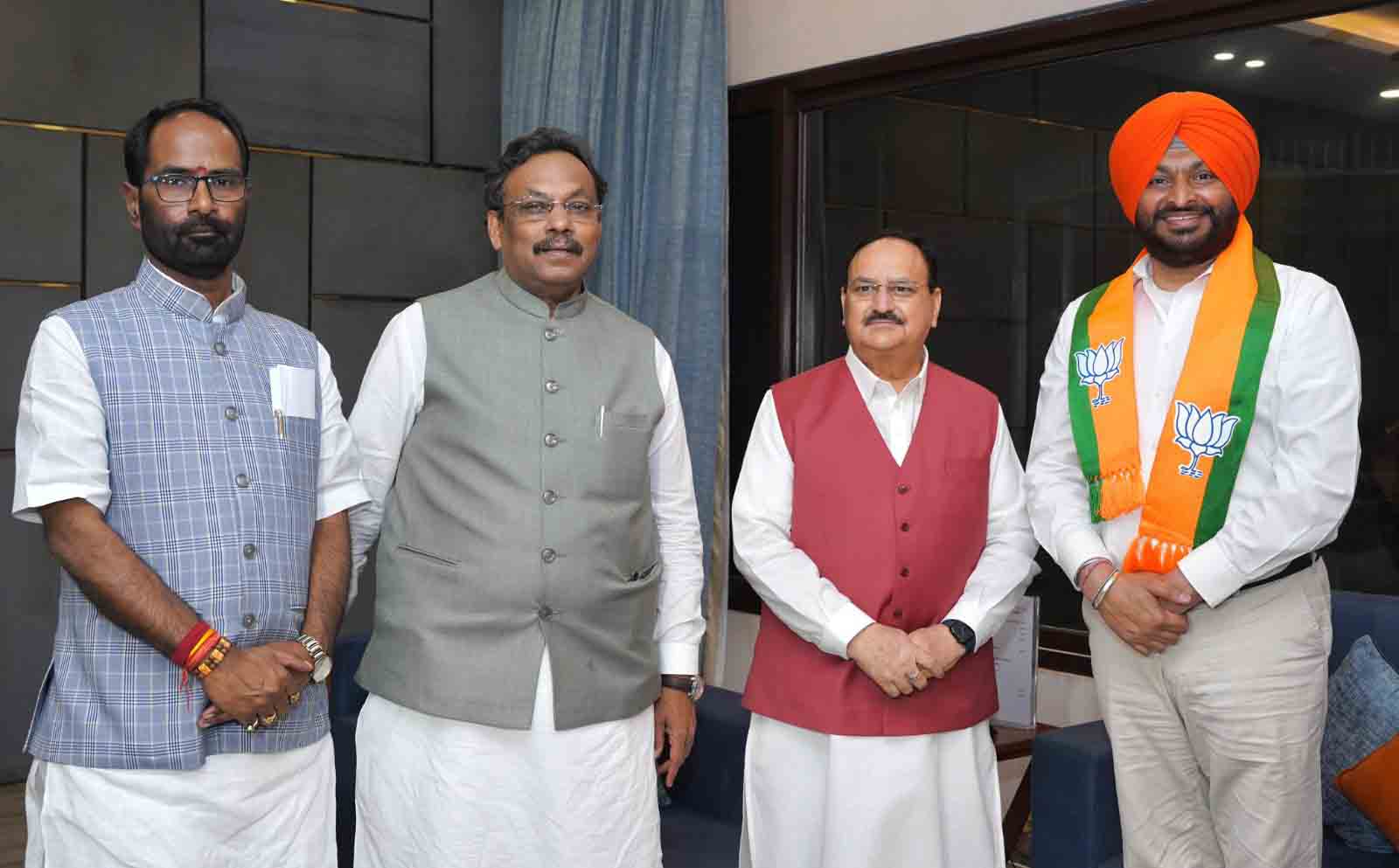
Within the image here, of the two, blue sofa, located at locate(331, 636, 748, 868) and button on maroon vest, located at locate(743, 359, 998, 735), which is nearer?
button on maroon vest, located at locate(743, 359, 998, 735)

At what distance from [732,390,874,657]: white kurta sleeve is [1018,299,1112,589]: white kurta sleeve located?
1.15 feet

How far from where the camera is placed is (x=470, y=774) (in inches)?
88.0

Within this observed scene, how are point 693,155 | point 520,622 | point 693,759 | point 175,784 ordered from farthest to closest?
point 693,155 < point 693,759 < point 520,622 < point 175,784

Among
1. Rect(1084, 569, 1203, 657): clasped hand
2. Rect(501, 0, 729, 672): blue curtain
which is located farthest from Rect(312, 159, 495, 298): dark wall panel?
Rect(1084, 569, 1203, 657): clasped hand

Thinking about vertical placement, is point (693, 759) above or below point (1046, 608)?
below

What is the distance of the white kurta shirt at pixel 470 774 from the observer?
7.36 ft

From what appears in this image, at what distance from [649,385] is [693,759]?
1.13 m

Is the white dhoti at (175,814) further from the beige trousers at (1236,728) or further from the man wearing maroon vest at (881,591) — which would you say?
the beige trousers at (1236,728)

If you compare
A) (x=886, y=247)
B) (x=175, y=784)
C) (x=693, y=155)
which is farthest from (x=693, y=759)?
(x=693, y=155)

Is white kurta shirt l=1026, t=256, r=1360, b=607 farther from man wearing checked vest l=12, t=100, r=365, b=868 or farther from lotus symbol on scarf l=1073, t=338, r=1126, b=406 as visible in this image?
man wearing checked vest l=12, t=100, r=365, b=868

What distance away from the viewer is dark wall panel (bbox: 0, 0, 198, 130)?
3975mm

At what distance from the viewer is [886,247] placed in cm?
258

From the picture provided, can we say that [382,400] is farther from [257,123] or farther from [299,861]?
[257,123]

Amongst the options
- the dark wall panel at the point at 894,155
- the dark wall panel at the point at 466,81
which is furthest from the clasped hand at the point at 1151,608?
the dark wall panel at the point at 466,81
